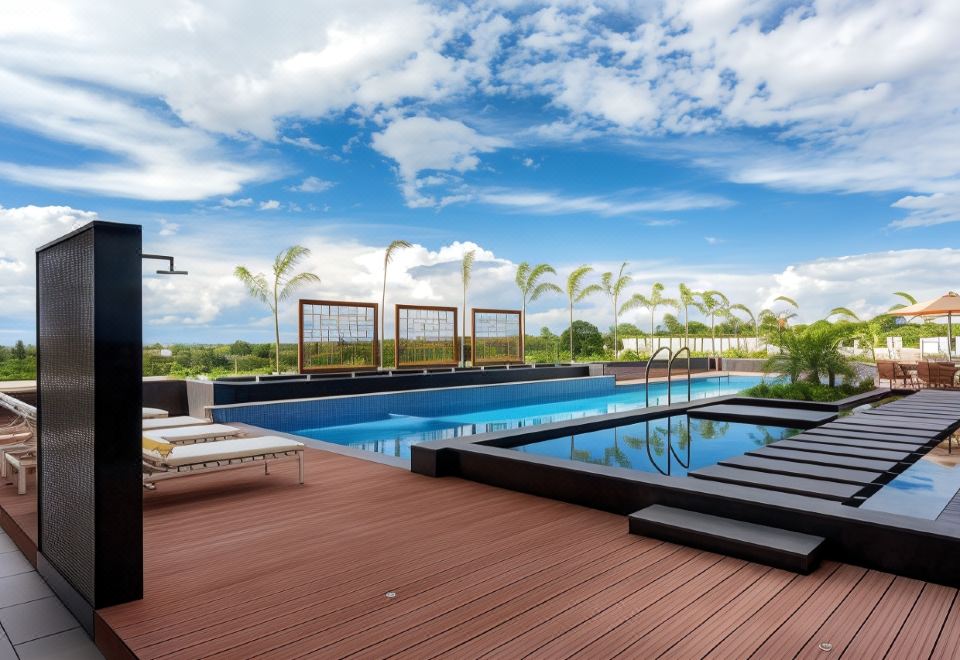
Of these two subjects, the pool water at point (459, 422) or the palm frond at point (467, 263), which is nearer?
the pool water at point (459, 422)

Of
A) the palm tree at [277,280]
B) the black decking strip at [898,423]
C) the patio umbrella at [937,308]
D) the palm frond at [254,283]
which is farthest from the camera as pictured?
the palm tree at [277,280]

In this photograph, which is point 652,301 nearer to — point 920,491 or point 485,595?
point 920,491

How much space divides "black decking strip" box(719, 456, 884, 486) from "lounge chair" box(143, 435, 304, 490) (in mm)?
3554

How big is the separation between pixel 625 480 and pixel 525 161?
61.4ft

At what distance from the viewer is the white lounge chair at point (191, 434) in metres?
5.06

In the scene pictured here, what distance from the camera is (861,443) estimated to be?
17.3ft

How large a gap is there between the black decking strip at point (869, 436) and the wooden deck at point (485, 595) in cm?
326

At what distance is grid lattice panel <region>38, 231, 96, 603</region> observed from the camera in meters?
2.54

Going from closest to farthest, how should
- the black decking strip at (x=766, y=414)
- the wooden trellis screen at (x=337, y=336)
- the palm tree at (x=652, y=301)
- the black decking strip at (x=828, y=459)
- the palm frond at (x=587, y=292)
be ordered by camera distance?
the black decking strip at (x=828, y=459), the black decking strip at (x=766, y=414), the wooden trellis screen at (x=337, y=336), the palm frond at (x=587, y=292), the palm tree at (x=652, y=301)

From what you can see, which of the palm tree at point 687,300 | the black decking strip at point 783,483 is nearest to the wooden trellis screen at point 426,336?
the black decking strip at point 783,483

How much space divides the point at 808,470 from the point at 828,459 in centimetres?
53

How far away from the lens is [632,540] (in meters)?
3.31

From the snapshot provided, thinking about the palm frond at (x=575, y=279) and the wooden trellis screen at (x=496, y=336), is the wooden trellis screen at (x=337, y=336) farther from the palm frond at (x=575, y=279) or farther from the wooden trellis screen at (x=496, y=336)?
the palm frond at (x=575, y=279)

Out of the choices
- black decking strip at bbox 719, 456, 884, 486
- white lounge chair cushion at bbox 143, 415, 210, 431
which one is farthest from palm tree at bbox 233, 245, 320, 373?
black decking strip at bbox 719, 456, 884, 486
